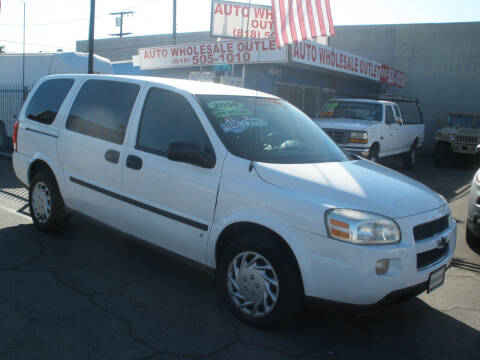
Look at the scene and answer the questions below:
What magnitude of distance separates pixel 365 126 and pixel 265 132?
7.33m

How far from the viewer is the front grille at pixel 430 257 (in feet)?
11.2

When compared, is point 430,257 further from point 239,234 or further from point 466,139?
point 466,139

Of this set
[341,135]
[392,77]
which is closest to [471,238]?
[341,135]

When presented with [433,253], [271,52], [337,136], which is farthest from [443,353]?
[271,52]

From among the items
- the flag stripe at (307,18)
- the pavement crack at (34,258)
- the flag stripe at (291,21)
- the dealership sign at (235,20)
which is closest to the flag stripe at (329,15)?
the flag stripe at (307,18)

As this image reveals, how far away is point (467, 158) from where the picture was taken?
17.4 m

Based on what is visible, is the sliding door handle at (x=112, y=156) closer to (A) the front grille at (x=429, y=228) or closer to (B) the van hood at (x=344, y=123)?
(A) the front grille at (x=429, y=228)

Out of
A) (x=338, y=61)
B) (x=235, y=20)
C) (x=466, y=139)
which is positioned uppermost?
(x=235, y=20)

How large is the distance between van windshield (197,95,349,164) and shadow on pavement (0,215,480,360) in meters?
1.27

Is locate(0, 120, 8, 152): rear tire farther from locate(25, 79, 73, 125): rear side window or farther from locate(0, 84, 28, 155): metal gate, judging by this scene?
locate(25, 79, 73, 125): rear side window

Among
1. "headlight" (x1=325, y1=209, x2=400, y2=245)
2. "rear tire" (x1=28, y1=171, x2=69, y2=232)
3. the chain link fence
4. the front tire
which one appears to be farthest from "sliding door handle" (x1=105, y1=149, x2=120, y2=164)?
the chain link fence

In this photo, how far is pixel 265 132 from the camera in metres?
4.20

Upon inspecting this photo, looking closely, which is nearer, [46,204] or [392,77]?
[46,204]

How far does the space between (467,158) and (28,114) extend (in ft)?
51.6
